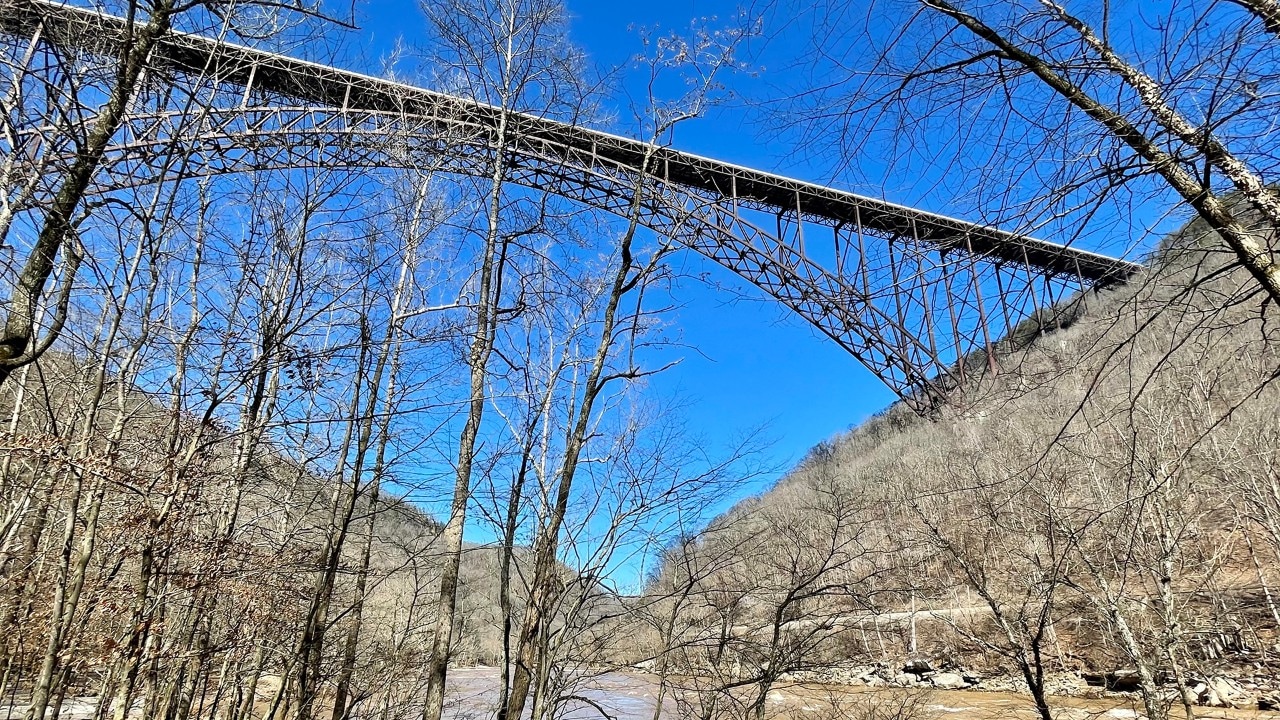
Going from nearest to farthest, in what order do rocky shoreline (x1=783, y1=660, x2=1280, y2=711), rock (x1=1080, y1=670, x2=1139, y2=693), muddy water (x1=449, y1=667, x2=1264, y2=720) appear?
muddy water (x1=449, y1=667, x2=1264, y2=720)
rocky shoreline (x1=783, y1=660, x2=1280, y2=711)
rock (x1=1080, y1=670, x2=1139, y2=693)

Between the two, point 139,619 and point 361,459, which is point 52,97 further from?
point 361,459

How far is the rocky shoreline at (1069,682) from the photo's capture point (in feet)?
34.9

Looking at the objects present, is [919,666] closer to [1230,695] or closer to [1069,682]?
[1069,682]

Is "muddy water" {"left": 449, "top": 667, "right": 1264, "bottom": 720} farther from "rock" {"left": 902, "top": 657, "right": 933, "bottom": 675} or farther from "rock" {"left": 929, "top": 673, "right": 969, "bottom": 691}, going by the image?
"rock" {"left": 902, "top": 657, "right": 933, "bottom": 675}

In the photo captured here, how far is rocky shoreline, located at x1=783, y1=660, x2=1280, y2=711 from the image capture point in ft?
34.9

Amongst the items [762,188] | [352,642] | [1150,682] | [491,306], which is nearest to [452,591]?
[491,306]

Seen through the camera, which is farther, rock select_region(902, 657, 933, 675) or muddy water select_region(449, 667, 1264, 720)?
rock select_region(902, 657, 933, 675)

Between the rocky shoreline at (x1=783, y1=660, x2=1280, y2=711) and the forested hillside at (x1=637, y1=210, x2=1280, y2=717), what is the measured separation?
0.10 meters

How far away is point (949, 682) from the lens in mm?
17766

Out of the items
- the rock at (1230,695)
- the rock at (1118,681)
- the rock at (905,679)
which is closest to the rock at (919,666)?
the rock at (905,679)

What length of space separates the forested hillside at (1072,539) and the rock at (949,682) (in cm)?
9

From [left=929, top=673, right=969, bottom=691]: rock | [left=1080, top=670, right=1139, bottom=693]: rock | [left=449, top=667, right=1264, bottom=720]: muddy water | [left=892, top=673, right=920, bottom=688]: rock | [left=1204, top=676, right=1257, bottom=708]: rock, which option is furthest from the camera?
[left=892, top=673, right=920, bottom=688]: rock

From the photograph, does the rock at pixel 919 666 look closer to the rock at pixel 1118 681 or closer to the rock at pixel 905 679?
the rock at pixel 905 679

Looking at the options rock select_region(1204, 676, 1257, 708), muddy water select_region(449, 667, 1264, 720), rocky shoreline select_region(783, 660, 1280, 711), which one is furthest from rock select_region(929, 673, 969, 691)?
rock select_region(1204, 676, 1257, 708)
